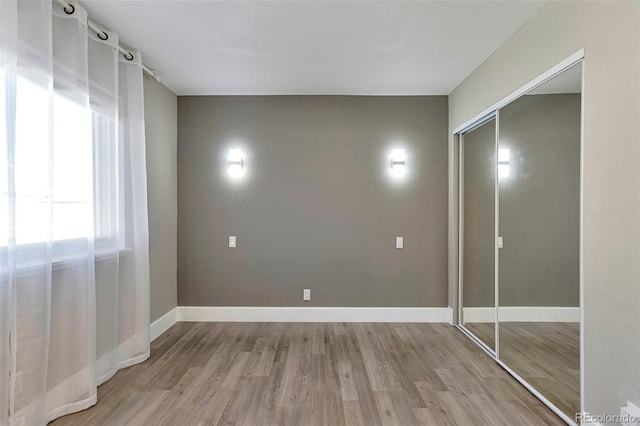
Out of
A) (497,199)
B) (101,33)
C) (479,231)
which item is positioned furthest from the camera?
(479,231)

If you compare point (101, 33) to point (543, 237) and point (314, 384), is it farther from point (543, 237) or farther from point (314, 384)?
point (543, 237)

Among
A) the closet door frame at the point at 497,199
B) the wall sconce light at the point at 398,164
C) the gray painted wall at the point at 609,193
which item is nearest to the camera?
the gray painted wall at the point at 609,193

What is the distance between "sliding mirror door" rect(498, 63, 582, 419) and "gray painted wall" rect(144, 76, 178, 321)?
3.34 metres

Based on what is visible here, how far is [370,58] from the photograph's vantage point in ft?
10.1

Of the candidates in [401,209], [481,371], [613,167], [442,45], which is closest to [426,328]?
[481,371]

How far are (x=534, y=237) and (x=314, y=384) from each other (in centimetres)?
198

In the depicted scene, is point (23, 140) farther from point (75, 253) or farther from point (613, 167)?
point (613, 167)

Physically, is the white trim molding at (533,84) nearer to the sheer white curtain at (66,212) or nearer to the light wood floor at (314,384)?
the light wood floor at (314,384)

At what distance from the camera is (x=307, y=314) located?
161 inches

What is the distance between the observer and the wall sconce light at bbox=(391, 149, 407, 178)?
4.08m

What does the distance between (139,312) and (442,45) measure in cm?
342

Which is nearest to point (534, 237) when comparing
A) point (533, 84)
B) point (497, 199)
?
point (497, 199)

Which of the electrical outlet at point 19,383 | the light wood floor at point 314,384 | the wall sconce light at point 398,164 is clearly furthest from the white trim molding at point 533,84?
the electrical outlet at point 19,383

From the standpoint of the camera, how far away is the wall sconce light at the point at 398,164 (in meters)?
4.08
